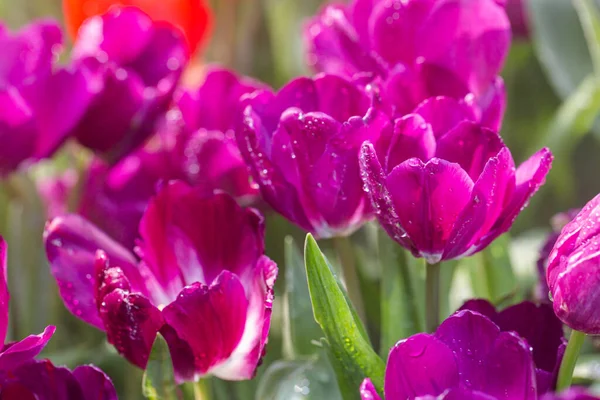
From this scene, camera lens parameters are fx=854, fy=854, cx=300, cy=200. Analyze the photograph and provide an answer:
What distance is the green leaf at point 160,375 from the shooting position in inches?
12.1

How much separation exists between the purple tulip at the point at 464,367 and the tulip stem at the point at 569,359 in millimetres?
25

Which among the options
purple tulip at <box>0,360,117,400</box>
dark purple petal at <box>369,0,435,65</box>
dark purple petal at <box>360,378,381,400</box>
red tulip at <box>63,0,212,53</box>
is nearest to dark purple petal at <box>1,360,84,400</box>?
purple tulip at <box>0,360,117,400</box>

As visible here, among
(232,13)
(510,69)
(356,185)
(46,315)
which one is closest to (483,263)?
(356,185)

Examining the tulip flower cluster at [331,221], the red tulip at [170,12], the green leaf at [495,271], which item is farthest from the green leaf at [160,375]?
the red tulip at [170,12]

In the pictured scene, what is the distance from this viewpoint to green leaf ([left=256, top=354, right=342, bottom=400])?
0.38m

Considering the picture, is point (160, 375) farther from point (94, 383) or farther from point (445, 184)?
point (445, 184)

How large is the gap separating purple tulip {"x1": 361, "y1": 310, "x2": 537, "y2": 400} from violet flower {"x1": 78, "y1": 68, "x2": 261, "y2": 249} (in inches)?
7.7

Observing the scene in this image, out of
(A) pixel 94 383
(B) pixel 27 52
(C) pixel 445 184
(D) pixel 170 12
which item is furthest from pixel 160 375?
(D) pixel 170 12

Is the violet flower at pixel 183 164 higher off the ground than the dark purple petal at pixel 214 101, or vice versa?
the dark purple petal at pixel 214 101

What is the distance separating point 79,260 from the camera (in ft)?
1.17

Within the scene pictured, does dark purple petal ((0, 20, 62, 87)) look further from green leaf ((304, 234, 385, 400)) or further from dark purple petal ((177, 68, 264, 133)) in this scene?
green leaf ((304, 234, 385, 400))

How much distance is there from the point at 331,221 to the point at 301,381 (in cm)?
8

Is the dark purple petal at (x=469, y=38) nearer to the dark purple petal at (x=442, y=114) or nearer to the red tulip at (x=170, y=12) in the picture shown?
the dark purple petal at (x=442, y=114)

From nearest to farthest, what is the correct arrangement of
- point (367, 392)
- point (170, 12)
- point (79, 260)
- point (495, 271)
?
point (367, 392)
point (79, 260)
point (495, 271)
point (170, 12)
